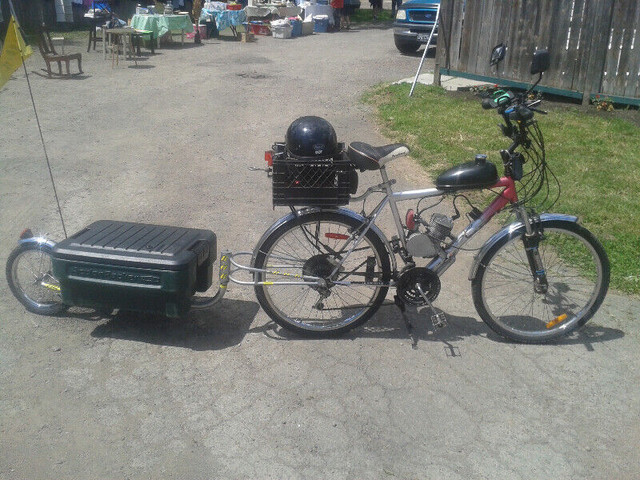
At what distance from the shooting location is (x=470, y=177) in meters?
4.23

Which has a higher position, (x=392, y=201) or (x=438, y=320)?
(x=392, y=201)

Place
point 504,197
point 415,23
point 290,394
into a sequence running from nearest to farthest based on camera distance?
point 290,394
point 504,197
point 415,23

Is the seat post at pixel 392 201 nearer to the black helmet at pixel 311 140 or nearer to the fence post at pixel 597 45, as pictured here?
the black helmet at pixel 311 140

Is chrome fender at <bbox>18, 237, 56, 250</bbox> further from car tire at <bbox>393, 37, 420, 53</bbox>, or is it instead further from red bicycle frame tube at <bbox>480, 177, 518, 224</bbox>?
car tire at <bbox>393, 37, 420, 53</bbox>

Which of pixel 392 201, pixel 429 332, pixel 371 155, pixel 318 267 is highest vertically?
pixel 371 155

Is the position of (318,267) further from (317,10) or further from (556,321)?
(317,10)

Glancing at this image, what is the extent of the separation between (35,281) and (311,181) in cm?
214

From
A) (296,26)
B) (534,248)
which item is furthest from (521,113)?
(296,26)

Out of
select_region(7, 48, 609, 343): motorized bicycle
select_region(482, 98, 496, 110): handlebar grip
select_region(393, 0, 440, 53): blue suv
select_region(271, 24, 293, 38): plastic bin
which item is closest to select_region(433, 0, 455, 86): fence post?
select_region(393, 0, 440, 53): blue suv

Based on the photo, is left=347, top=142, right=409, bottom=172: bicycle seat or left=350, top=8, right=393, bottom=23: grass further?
left=350, top=8, right=393, bottom=23: grass

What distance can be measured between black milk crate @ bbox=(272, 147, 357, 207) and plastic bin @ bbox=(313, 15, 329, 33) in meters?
19.4

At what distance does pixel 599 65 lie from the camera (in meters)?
10.5

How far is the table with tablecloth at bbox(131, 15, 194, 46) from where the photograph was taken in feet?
57.0

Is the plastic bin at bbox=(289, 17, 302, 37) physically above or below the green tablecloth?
below
